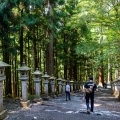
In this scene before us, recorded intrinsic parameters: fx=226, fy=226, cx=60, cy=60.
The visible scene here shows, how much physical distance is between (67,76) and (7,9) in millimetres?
20482

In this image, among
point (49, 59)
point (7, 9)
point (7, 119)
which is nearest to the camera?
point (7, 119)

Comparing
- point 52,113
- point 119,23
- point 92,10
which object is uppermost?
point 92,10

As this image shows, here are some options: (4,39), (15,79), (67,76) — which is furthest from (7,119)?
(67,76)

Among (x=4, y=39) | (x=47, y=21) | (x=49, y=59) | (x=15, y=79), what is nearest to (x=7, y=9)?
(x=4, y=39)

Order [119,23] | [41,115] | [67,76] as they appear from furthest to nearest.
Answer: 1. [67,76]
2. [119,23]
3. [41,115]

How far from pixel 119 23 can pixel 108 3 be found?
2.88 metres

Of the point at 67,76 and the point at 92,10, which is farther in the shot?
the point at 67,76

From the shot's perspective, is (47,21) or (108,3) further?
(47,21)

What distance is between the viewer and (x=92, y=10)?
15703 mm

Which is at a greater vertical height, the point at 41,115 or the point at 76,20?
the point at 76,20

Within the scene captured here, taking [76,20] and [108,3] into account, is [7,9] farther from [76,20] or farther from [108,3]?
[108,3]

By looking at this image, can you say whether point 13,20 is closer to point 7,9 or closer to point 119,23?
point 7,9

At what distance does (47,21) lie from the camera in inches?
683

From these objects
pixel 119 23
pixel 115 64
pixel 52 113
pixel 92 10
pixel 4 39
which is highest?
pixel 92 10
